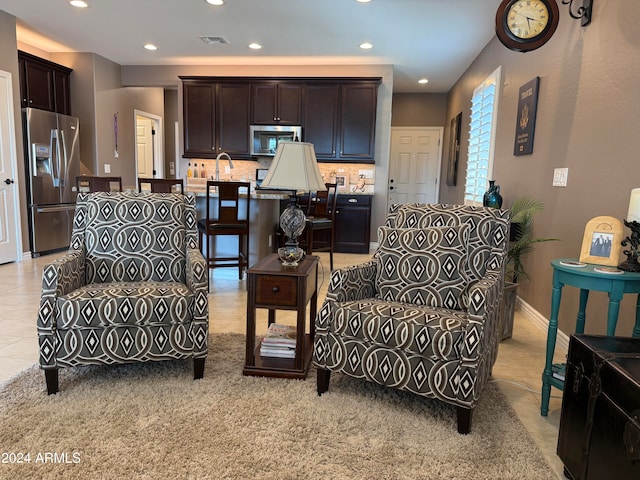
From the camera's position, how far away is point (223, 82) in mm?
6348

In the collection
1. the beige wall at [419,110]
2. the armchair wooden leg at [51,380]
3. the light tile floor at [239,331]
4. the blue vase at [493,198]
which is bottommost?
the light tile floor at [239,331]

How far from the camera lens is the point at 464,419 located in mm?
1782

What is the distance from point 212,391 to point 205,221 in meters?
2.23

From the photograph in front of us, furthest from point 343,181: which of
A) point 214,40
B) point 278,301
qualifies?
point 278,301

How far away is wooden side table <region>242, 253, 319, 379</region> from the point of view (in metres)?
2.14

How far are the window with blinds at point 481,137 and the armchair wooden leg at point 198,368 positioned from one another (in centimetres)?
372

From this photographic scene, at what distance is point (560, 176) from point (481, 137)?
2261mm

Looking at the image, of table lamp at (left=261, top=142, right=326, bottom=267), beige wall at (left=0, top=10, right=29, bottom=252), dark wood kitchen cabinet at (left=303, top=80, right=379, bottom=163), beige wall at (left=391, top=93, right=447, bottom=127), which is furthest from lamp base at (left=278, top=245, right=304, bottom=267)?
beige wall at (left=391, top=93, right=447, bottom=127)

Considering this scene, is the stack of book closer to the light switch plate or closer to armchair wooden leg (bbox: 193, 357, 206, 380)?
armchair wooden leg (bbox: 193, 357, 206, 380)

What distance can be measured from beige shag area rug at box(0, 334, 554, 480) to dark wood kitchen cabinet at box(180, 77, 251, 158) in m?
4.71

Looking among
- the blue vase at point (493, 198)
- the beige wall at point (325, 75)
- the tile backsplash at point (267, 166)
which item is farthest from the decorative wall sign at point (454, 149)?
the blue vase at point (493, 198)

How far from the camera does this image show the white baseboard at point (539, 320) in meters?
2.74

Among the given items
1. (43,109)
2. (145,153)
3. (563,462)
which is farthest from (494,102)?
(145,153)

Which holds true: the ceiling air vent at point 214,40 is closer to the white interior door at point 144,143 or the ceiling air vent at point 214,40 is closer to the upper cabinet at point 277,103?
the upper cabinet at point 277,103
